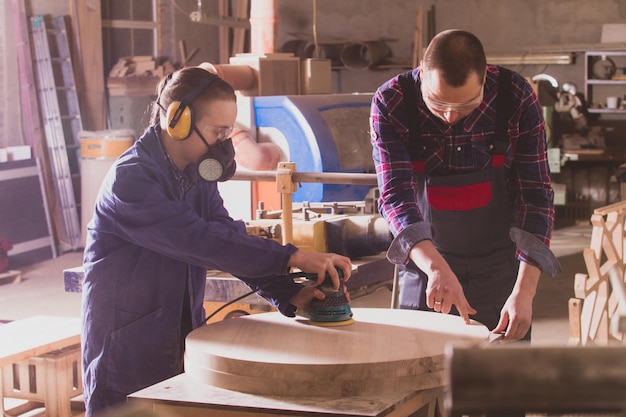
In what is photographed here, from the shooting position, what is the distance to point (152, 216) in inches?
88.7

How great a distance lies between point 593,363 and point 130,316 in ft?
6.12

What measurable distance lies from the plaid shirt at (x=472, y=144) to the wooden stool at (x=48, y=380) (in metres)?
2.23

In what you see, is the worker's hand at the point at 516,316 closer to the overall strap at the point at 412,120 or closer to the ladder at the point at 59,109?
the overall strap at the point at 412,120

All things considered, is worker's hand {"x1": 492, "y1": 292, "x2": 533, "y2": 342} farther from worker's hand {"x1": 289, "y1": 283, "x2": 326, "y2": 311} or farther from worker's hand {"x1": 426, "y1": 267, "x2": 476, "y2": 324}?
worker's hand {"x1": 289, "y1": 283, "x2": 326, "y2": 311}

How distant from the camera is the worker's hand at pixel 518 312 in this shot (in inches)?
92.7

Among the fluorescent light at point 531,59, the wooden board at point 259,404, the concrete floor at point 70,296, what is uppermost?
the fluorescent light at point 531,59

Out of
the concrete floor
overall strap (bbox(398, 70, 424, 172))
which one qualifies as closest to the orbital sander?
overall strap (bbox(398, 70, 424, 172))

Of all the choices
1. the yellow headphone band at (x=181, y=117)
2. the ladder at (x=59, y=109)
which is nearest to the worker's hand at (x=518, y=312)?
the yellow headphone band at (x=181, y=117)

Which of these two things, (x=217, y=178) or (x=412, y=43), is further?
(x=412, y=43)

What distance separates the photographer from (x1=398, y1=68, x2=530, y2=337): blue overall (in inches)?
105

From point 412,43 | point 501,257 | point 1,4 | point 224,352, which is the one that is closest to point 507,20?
point 412,43

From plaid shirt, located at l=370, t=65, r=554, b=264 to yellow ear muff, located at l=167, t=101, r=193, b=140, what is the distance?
23.5 inches

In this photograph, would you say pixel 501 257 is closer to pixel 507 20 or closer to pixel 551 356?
pixel 551 356

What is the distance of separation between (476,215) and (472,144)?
0.22 m
